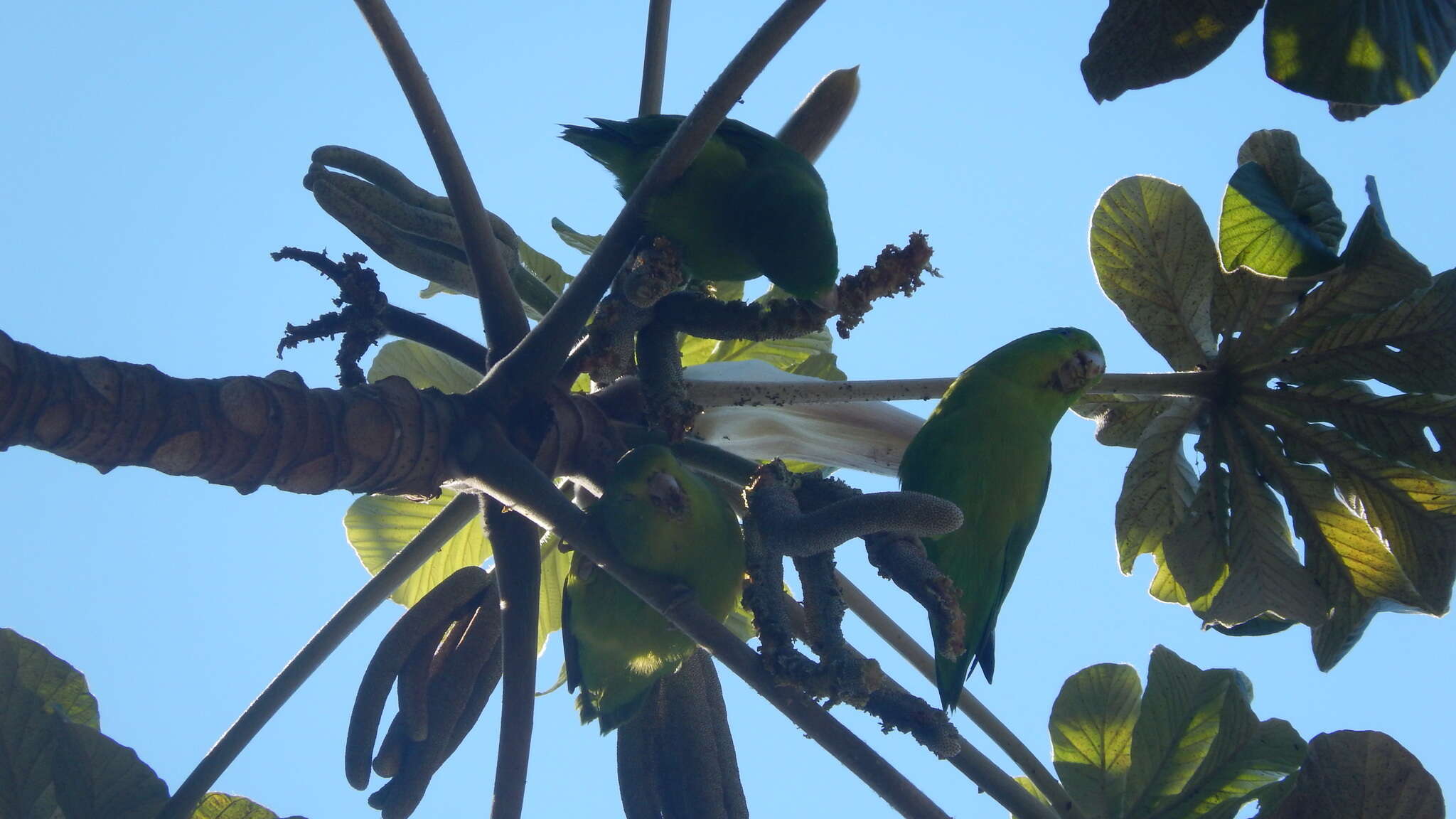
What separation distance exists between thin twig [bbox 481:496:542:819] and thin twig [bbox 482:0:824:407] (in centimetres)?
31

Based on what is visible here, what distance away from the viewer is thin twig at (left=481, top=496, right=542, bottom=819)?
2.29 meters

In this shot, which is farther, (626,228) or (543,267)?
(543,267)

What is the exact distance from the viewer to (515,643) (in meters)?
2.41

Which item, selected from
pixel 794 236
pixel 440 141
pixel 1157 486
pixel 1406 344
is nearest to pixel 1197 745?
pixel 1157 486

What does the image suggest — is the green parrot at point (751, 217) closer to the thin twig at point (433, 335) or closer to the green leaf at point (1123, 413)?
the thin twig at point (433, 335)

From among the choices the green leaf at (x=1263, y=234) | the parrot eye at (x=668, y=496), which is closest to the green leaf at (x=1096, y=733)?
the green leaf at (x=1263, y=234)

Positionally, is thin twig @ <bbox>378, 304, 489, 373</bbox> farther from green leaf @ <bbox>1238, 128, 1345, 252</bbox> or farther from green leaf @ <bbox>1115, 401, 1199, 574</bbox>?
green leaf @ <bbox>1238, 128, 1345, 252</bbox>

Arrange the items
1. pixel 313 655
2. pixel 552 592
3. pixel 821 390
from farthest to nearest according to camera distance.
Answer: pixel 552 592, pixel 821 390, pixel 313 655

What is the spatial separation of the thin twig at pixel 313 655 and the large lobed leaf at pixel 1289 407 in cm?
202

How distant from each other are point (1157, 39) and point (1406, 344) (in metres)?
1.14

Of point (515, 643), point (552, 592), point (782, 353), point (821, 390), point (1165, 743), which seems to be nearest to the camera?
point (515, 643)

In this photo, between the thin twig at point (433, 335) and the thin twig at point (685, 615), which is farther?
the thin twig at point (433, 335)

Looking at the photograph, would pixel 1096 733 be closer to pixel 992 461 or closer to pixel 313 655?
pixel 992 461

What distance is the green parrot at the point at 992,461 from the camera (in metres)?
2.67
